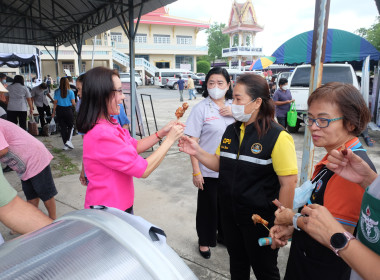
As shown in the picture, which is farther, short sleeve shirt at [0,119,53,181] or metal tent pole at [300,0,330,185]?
metal tent pole at [300,0,330,185]

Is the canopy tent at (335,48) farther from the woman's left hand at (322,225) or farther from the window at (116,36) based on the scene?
the window at (116,36)

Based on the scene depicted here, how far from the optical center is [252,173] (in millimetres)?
1737

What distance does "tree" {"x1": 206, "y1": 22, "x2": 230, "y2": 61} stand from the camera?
59812 mm

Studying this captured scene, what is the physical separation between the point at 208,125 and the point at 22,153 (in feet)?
5.79

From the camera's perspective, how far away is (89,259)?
0.62 metres

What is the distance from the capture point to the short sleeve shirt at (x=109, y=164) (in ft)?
5.31

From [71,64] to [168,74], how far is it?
1247cm

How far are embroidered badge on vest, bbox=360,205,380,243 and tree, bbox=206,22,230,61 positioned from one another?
62243 millimetres

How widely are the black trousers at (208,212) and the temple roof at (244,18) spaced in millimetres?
43806

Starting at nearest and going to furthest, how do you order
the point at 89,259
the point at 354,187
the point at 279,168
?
the point at 89,259
the point at 354,187
the point at 279,168

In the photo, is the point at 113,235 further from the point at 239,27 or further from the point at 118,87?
the point at 239,27

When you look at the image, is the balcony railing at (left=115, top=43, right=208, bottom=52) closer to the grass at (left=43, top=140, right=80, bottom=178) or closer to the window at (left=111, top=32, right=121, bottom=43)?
the window at (left=111, top=32, right=121, bottom=43)

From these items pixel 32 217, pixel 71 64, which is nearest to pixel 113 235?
pixel 32 217

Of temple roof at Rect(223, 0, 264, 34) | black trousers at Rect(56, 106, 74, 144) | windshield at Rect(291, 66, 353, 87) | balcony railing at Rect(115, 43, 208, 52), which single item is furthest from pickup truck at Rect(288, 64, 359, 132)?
temple roof at Rect(223, 0, 264, 34)
